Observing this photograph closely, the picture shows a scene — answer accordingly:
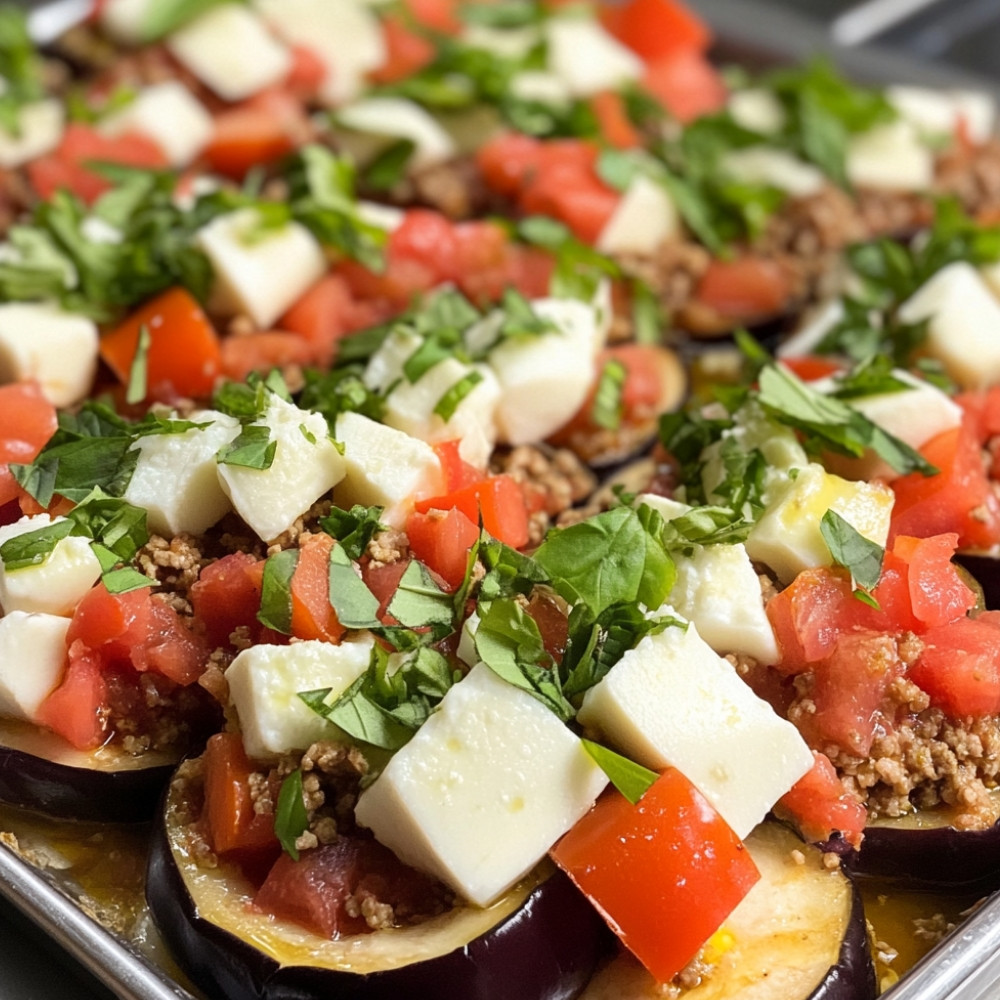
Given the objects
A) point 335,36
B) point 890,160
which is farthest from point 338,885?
point 335,36

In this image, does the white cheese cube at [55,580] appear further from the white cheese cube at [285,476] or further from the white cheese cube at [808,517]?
the white cheese cube at [808,517]

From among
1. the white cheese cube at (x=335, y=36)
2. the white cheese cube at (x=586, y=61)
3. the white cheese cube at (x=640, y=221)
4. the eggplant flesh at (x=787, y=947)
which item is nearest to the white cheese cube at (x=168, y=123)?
the white cheese cube at (x=335, y=36)

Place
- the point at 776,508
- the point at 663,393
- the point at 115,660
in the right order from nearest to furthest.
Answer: the point at 115,660 < the point at 776,508 < the point at 663,393

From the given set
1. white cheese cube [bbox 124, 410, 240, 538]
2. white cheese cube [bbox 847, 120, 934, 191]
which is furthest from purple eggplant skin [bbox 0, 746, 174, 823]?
→ white cheese cube [bbox 847, 120, 934, 191]

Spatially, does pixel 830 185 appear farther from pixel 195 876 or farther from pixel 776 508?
pixel 195 876

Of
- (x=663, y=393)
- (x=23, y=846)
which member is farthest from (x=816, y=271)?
(x=23, y=846)

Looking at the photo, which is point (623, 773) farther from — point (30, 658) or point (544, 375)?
point (544, 375)

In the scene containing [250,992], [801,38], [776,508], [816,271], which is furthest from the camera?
[801,38]
